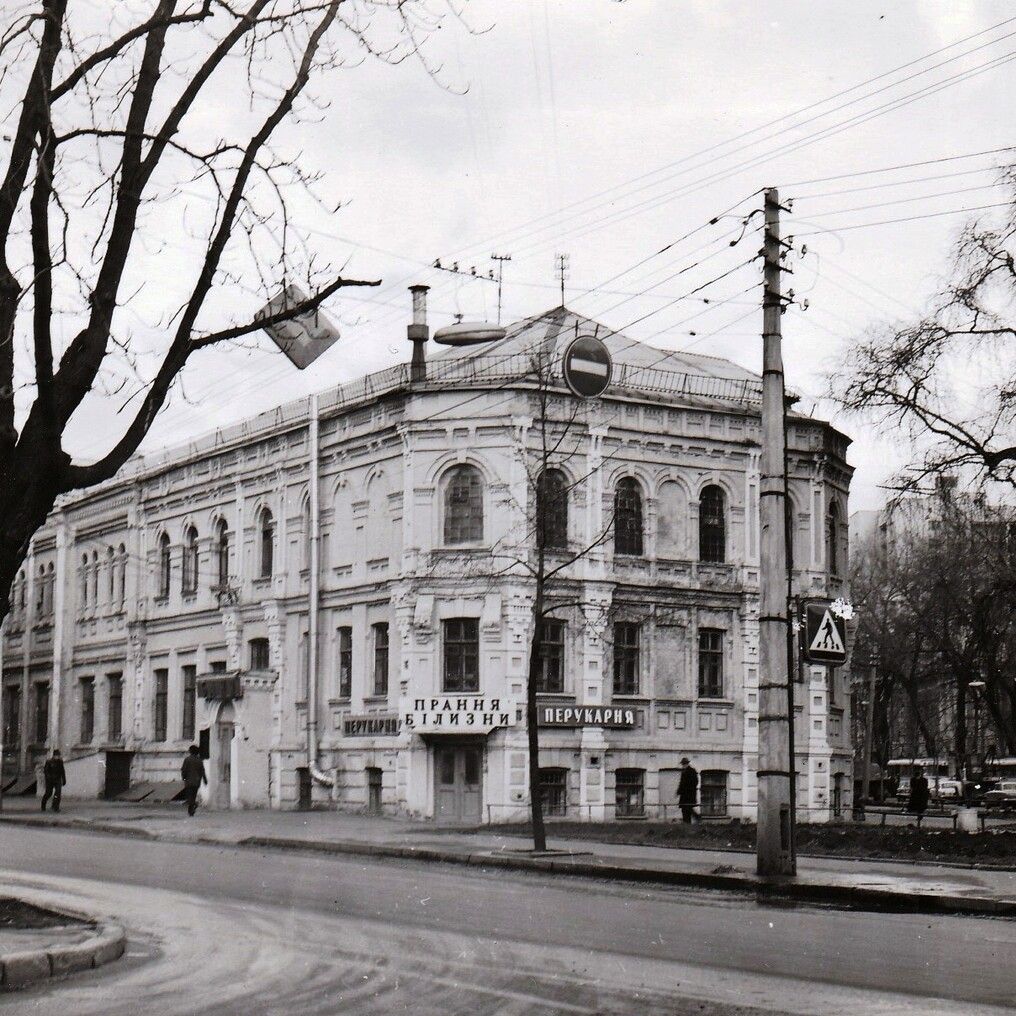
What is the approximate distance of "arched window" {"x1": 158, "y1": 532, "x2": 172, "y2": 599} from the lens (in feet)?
169

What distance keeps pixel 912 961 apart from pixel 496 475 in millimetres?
27330

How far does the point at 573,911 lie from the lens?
16094mm

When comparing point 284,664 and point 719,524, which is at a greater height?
point 719,524

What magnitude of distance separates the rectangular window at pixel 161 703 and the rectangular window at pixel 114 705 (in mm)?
3105

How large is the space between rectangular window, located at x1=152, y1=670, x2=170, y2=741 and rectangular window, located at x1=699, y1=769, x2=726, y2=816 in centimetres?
1880

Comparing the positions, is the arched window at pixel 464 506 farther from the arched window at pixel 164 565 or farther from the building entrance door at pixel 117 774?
the building entrance door at pixel 117 774

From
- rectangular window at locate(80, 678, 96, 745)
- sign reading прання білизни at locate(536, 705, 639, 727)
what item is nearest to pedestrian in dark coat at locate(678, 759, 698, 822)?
sign reading прання білизни at locate(536, 705, 639, 727)

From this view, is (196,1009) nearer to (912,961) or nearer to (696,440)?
(912,961)

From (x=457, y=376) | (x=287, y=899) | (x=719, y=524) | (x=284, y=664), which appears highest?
(x=457, y=376)

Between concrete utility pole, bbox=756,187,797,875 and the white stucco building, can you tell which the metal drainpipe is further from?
concrete utility pole, bbox=756,187,797,875

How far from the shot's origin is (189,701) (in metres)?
50.1

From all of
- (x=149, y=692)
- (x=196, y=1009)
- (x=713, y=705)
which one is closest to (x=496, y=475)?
(x=713, y=705)

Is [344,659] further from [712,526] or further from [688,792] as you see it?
[688,792]

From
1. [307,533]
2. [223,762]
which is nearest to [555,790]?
[307,533]
